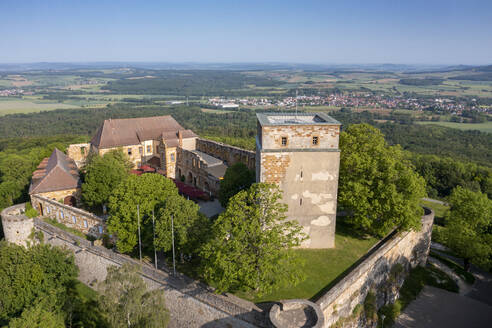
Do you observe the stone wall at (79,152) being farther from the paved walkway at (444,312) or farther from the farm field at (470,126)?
the farm field at (470,126)

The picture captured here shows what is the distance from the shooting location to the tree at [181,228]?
79.2 ft

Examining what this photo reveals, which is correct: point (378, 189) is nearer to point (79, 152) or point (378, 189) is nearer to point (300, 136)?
point (300, 136)

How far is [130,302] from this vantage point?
1745 cm

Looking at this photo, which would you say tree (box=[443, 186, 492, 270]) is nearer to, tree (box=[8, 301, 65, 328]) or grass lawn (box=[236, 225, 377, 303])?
grass lawn (box=[236, 225, 377, 303])

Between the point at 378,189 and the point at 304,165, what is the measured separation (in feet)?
22.7

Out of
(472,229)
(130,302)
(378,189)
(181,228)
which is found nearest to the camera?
(130,302)

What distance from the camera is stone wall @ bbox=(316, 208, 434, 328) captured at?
2083cm

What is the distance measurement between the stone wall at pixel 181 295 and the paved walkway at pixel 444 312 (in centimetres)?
→ 1300

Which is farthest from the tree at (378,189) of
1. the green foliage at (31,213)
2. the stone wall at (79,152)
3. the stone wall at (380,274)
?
the stone wall at (79,152)

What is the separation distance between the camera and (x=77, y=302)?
27188 mm

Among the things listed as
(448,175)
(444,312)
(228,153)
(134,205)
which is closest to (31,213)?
(134,205)

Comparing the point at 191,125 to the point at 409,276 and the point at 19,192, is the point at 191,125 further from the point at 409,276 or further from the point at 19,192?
the point at 409,276

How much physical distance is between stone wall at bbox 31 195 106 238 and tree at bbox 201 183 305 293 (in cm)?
1387

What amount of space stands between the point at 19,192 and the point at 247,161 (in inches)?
1084
